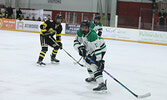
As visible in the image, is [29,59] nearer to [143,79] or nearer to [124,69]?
[124,69]

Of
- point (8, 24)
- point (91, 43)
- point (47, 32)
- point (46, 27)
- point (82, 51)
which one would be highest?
point (8, 24)

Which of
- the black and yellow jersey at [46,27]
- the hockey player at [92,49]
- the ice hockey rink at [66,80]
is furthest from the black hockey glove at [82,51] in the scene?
the black and yellow jersey at [46,27]

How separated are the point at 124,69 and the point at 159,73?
31.3 inches

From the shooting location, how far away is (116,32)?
42.4 feet

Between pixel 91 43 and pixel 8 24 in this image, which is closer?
pixel 91 43

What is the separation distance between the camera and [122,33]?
507 inches

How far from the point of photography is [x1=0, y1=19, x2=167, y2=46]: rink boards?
12.3 m

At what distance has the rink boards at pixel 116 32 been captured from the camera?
484 inches

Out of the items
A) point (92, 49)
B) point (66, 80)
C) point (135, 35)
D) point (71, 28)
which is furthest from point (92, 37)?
point (71, 28)

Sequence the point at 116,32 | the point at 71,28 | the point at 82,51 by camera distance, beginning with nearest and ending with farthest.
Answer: the point at 82,51 < the point at 116,32 < the point at 71,28

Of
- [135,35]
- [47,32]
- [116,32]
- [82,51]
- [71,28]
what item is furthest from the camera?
[71,28]

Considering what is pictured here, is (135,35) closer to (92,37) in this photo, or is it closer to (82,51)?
(82,51)

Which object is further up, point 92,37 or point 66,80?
point 92,37

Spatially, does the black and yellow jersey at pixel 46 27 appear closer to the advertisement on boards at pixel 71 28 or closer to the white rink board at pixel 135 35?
the white rink board at pixel 135 35
